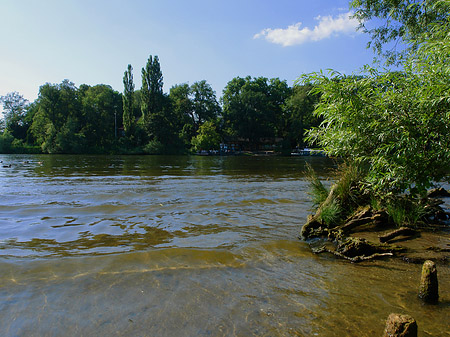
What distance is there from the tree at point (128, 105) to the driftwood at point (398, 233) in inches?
3032

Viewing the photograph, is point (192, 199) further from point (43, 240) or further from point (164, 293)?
point (164, 293)

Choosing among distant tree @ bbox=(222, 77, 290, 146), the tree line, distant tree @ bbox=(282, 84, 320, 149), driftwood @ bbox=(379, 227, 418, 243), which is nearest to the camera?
driftwood @ bbox=(379, 227, 418, 243)

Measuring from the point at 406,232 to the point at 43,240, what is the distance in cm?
785

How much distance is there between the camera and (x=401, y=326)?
2543 millimetres

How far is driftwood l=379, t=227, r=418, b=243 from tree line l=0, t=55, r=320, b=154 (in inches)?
2222

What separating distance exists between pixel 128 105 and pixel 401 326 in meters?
80.1

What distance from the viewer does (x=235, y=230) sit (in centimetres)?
750

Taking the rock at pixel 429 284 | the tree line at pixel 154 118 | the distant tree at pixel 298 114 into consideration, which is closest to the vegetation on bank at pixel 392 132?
the rock at pixel 429 284

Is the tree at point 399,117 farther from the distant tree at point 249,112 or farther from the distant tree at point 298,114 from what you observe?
the distant tree at point 249,112

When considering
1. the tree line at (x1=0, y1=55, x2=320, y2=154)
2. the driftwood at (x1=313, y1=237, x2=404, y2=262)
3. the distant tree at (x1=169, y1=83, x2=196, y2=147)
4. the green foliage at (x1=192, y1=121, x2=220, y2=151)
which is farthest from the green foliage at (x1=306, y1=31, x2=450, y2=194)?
the distant tree at (x1=169, y1=83, x2=196, y2=147)

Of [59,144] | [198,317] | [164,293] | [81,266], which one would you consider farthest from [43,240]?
[59,144]

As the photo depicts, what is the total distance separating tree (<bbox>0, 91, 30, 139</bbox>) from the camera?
3388 inches

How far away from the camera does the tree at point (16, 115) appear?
86062mm

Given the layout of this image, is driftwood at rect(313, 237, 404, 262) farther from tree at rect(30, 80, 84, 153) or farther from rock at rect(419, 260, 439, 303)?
tree at rect(30, 80, 84, 153)
